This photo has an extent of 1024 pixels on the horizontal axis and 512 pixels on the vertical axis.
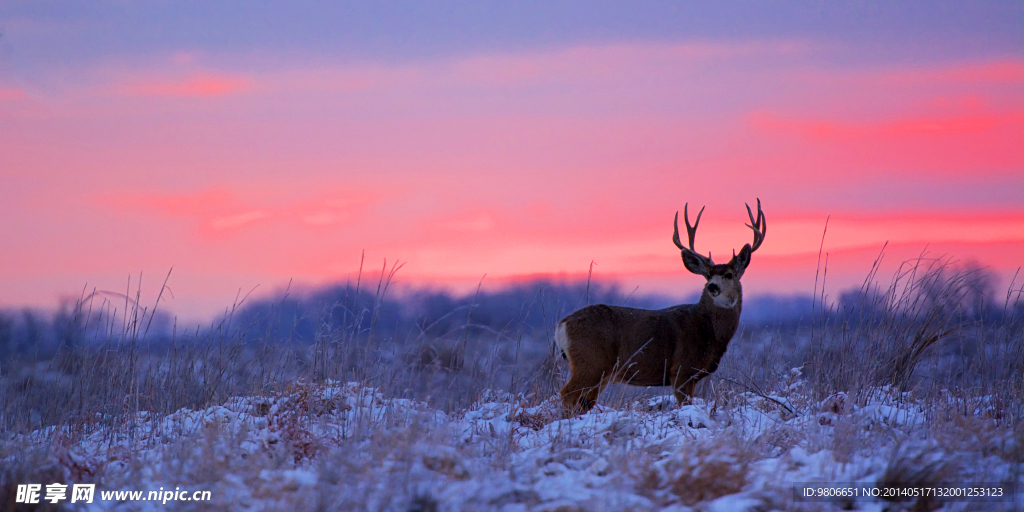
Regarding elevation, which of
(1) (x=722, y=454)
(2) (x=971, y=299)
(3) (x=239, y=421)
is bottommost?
(3) (x=239, y=421)

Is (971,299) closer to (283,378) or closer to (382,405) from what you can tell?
(382,405)

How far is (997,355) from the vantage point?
8164 millimetres

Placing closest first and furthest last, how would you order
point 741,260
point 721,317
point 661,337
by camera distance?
point 661,337
point 721,317
point 741,260

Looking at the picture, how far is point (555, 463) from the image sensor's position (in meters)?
4.96

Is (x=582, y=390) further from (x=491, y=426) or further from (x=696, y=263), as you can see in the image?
(x=491, y=426)

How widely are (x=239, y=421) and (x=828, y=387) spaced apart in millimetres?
5187

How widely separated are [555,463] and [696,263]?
16.3 ft

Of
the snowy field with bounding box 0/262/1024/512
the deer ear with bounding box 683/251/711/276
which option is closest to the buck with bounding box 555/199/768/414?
the deer ear with bounding box 683/251/711/276

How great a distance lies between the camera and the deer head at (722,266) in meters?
9.31

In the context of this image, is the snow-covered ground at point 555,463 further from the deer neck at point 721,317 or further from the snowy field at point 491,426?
the deer neck at point 721,317

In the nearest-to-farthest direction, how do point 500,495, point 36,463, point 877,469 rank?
point 500,495
point 877,469
point 36,463

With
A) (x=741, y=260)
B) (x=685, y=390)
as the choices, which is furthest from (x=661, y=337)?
(x=741, y=260)

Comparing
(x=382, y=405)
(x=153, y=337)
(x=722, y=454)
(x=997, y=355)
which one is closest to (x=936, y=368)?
(x=997, y=355)

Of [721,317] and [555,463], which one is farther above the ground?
[721,317]
